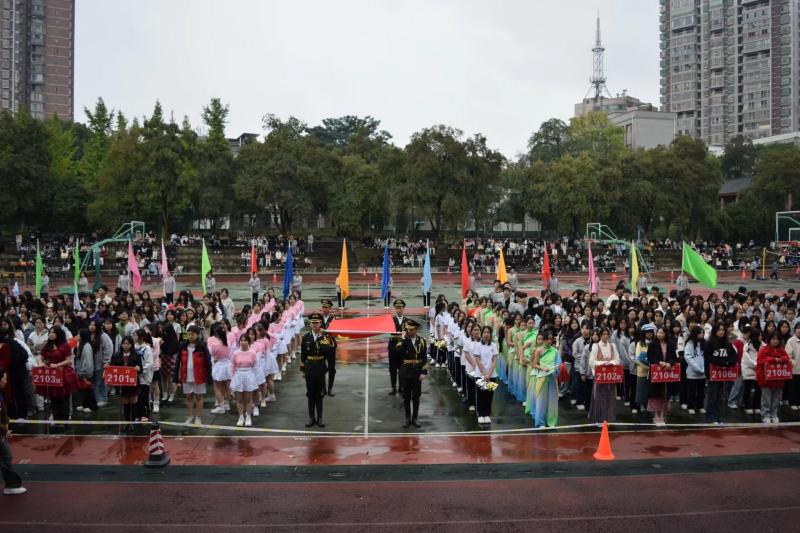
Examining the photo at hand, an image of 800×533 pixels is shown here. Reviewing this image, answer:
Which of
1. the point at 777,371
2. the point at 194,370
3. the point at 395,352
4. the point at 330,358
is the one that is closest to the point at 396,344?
the point at 395,352

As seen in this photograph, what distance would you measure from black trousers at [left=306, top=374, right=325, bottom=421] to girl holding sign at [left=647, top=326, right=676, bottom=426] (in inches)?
221

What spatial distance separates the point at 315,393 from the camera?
40.4 ft

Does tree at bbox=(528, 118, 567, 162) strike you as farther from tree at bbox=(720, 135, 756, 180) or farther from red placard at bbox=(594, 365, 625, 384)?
red placard at bbox=(594, 365, 625, 384)

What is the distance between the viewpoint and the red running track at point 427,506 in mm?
8148

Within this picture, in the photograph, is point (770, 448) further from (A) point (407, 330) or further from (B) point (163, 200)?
(B) point (163, 200)

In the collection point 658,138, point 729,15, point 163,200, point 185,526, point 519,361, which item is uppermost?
point 729,15

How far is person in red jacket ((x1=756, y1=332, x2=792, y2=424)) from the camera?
41.1 ft

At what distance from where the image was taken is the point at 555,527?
8070 millimetres

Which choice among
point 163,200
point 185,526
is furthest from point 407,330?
point 163,200

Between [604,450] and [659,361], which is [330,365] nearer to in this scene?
[604,450]

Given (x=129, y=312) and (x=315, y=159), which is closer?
(x=129, y=312)

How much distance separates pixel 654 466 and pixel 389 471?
12.2ft

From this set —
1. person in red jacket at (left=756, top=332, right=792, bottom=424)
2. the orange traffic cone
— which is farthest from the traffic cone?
person in red jacket at (left=756, top=332, right=792, bottom=424)

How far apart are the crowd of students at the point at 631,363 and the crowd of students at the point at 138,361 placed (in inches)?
152
